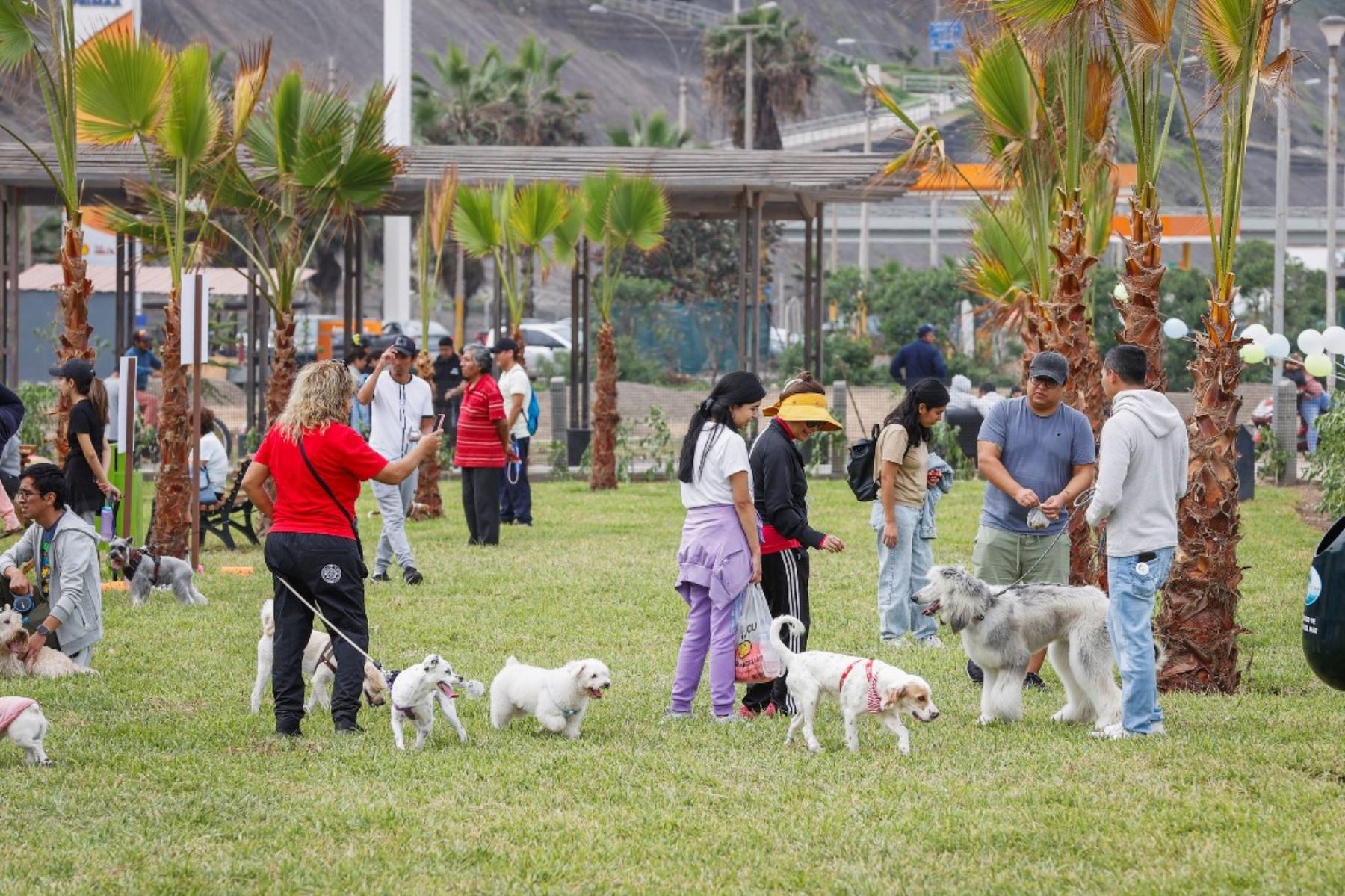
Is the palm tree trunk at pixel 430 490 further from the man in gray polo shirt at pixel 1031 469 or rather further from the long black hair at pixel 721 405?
the long black hair at pixel 721 405

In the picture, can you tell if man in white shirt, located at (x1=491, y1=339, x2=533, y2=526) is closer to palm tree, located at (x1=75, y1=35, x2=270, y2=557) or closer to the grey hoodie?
palm tree, located at (x1=75, y1=35, x2=270, y2=557)

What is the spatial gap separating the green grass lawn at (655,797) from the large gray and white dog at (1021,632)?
23 centimetres

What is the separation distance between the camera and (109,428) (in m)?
16.6

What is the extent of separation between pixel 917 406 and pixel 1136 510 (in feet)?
8.22

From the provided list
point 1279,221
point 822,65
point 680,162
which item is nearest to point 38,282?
point 680,162

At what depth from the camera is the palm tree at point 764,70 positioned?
59.5 m

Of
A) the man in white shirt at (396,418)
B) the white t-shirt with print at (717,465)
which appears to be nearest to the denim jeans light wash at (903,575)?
the white t-shirt with print at (717,465)

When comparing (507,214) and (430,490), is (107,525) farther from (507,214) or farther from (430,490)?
(507,214)

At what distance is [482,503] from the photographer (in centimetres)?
1524

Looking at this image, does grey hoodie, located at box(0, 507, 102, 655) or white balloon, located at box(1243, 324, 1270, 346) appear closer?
grey hoodie, located at box(0, 507, 102, 655)

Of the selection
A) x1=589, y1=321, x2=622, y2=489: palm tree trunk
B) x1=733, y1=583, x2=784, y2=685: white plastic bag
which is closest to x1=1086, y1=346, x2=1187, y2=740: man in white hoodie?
x1=733, y1=583, x2=784, y2=685: white plastic bag

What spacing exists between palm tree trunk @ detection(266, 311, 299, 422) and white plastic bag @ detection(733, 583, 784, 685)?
8.81 m

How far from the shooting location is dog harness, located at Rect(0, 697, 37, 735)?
705cm

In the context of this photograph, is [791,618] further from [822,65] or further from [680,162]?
[822,65]
